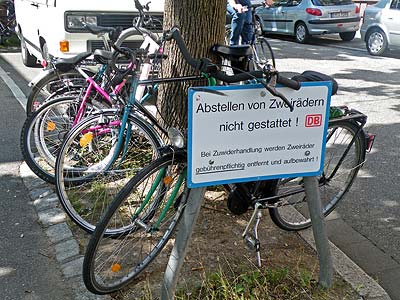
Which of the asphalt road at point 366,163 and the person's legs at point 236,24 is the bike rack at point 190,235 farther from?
the person's legs at point 236,24

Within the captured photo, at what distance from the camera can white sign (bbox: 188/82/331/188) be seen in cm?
233

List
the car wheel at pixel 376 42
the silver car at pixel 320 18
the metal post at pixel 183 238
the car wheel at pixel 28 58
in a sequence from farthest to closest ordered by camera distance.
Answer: the silver car at pixel 320 18 → the car wheel at pixel 376 42 → the car wheel at pixel 28 58 → the metal post at pixel 183 238

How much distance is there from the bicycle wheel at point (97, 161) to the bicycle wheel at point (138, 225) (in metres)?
0.39

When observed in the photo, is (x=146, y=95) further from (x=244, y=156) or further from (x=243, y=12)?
(x=243, y=12)

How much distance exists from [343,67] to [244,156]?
27.4ft

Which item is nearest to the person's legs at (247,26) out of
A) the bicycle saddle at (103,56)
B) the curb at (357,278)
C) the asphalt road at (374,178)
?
the asphalt road at (374,178)

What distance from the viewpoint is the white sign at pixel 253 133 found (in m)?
2.33

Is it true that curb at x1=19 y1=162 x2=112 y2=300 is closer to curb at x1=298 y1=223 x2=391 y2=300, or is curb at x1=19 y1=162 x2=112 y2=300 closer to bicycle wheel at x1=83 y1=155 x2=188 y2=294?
bicycle wheel at x1=83 y1=155 x2=188 y2=294

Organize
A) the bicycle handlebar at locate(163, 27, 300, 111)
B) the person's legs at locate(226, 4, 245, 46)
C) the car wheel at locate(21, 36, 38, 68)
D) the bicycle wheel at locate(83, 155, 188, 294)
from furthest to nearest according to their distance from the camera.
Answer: the car wheel at locate(21, 36, 38, 68) < the person's legs at locate(226, 4, 245, 46) < the bicycle wheel at locate(83, 155, 188, 294) < the bicycle handlebar at locate(163, 27, 300, 111)

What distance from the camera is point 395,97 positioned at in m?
7.73

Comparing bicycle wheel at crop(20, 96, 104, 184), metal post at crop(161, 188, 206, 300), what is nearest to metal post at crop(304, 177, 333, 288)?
metal post at crop(161, 188, 206, 300)

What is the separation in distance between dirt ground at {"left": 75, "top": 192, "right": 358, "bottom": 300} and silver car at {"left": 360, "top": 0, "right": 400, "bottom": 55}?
900cm

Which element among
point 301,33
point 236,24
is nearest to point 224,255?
point 236,24

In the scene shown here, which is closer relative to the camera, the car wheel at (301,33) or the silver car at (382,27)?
the silver car at (382,27)
